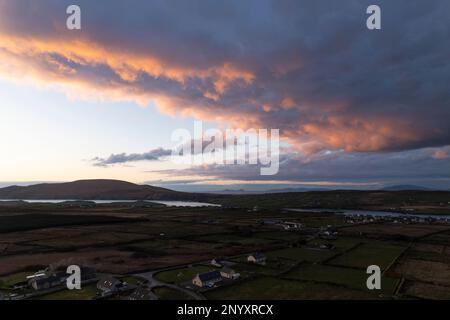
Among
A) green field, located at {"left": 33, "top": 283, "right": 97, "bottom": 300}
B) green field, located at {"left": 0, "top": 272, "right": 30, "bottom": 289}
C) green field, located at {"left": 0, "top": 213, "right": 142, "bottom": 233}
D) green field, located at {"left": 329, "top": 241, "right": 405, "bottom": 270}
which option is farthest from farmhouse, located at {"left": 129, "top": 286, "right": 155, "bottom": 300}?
green field, located at {"left": 0, "top": 213, "right": 142, "bottom": 233}

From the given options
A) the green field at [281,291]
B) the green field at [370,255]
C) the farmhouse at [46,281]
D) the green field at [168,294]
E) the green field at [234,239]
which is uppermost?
the farmhouse at [46,281]

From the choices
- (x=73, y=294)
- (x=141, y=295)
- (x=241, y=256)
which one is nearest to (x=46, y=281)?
(x=73, y=294)

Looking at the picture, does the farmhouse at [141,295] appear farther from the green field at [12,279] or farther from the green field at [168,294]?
the green field at [12,279]

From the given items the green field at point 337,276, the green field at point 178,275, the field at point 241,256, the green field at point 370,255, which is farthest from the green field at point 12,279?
the green field at point 370,255

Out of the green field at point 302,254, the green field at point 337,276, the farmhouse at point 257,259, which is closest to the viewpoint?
the green field at point 337,276

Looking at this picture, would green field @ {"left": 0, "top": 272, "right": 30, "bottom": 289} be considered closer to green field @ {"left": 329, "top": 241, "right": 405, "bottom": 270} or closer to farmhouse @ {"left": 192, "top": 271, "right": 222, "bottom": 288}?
farmhouse @ {"left": 192, "top": 271, "right": 222, "bottom": 288}

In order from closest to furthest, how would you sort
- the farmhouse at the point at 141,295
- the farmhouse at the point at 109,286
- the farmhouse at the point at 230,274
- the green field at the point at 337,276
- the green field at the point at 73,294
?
the farmhouse at the point at 141,295, the green field at the point at 73,294, the farmhouse at the point at 109,286, the green field at the point at 337,276, the farmhouse at the point at 230,274
